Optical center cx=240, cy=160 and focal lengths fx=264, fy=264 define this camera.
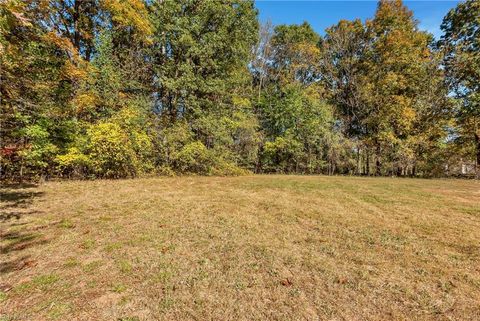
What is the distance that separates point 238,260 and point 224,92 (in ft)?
42.2

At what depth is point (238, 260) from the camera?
338 cm

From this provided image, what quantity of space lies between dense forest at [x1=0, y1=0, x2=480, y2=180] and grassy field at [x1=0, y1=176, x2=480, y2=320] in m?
3.32

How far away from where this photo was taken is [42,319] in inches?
87.4

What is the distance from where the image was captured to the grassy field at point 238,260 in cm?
242

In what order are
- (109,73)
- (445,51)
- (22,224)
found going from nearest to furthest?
(22,224) < (109,73) < (445,51)

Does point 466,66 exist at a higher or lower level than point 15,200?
higher

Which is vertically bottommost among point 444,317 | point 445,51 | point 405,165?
point 444,317

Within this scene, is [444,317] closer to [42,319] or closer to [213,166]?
[42,319]

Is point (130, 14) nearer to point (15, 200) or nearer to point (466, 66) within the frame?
point (15, 200)

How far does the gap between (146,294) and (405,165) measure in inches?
721

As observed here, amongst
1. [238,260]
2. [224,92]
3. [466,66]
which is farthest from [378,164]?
[238,260]

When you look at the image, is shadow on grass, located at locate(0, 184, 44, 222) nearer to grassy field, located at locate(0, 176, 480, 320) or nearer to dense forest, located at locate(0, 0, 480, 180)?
grassy field, located at locate(0, 176, 480, 320)

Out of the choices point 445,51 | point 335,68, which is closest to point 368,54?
point 335,68

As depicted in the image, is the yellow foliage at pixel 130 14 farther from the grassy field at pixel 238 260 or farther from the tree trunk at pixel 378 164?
the tree trunk at pixel 378 164
